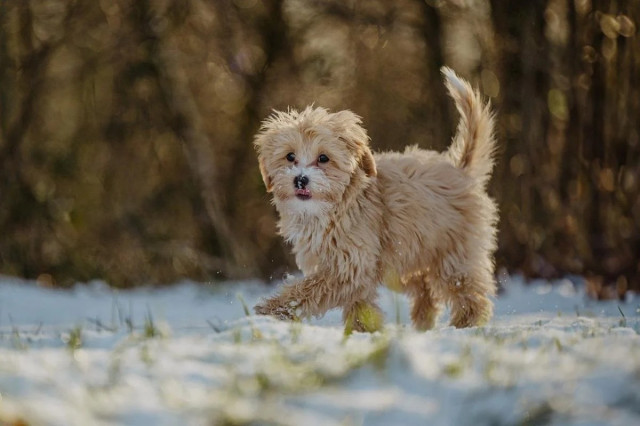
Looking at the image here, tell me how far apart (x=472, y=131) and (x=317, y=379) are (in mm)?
3368

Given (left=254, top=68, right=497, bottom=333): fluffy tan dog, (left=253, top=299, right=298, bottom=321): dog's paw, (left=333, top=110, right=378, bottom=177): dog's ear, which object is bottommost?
(left=253, top=299, right=298, bottom=321): dog's paw

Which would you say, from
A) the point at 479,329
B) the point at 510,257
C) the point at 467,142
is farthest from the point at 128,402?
the point at 510,257

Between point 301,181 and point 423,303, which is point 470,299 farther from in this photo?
point 301,181

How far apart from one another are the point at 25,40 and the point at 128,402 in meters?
7.34

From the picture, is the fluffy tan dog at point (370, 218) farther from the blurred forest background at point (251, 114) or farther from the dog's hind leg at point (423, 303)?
the blurred forest background at point (251, 114)

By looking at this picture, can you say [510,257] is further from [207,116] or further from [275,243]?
[207,116]

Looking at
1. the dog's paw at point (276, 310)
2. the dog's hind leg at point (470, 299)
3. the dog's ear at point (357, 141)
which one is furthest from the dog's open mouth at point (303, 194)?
the dog's hind leg at point (470, 299)

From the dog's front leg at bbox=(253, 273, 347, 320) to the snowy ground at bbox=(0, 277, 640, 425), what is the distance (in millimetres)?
1202

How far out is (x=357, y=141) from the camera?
5117 mm

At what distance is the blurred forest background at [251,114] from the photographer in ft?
27.4

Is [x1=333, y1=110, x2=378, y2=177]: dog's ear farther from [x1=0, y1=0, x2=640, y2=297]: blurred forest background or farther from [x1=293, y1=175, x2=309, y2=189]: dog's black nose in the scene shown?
[x1=0, y1=0, x2=640, y2=297]: blurred forest background

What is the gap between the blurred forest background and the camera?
8352 millimetres

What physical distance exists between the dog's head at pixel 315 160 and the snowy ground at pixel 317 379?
143 centimetres

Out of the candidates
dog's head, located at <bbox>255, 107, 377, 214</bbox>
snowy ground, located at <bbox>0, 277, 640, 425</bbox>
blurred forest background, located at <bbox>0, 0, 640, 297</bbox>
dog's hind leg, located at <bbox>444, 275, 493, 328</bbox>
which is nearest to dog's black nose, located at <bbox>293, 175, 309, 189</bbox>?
dog's head, located at <bbox>255, 107, 377, 214</bbox>
